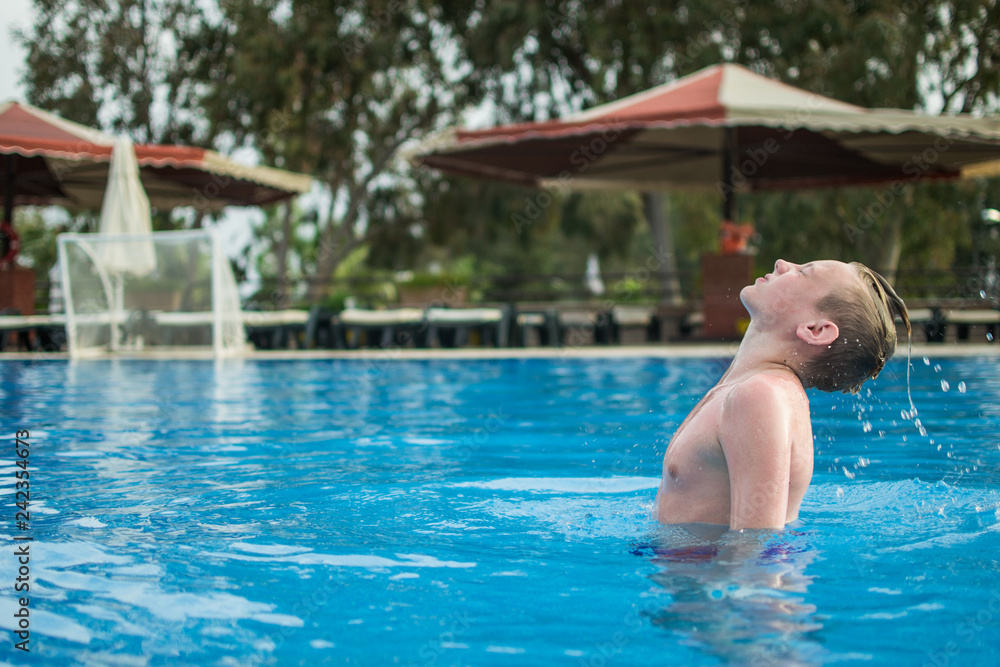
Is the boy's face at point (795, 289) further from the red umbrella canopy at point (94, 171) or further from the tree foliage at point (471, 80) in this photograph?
the tree foliage at point (471, 80)

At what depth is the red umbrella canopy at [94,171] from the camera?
12.3 meters

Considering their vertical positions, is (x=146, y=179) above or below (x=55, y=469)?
above

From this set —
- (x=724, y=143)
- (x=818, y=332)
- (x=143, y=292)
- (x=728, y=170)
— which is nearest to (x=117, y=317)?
(x=143, y=292)

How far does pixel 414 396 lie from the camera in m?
7.84

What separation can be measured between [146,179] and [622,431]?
1107cm

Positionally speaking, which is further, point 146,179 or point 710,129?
point 146,179

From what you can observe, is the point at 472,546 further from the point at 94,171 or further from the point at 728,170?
the point at 94,171

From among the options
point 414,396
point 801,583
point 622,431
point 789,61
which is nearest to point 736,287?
point 414,396

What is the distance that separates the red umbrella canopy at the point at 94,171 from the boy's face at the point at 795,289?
11.0m

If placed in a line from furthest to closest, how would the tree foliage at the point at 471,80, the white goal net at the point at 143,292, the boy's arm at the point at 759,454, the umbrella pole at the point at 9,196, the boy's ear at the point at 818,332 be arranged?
the tree foliage at the point at 471,80 < the umbrella pole at the point at 9,196 < the white goal net at the point at 143,292 < the boy's ear at the point at 818,332 < the boy's arm at the point at 759,454

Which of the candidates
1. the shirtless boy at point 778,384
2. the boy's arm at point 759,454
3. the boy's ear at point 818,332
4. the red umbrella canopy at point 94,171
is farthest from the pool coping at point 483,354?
the boy's arm at point 759,454

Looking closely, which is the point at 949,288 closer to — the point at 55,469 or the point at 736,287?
the point at 736,287

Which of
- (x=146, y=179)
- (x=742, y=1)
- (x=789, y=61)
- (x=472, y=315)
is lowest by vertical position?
(x=472, y=315)

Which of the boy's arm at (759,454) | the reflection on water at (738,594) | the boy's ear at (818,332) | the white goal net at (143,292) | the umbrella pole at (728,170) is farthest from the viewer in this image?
the umbrella pole at (728,170)
